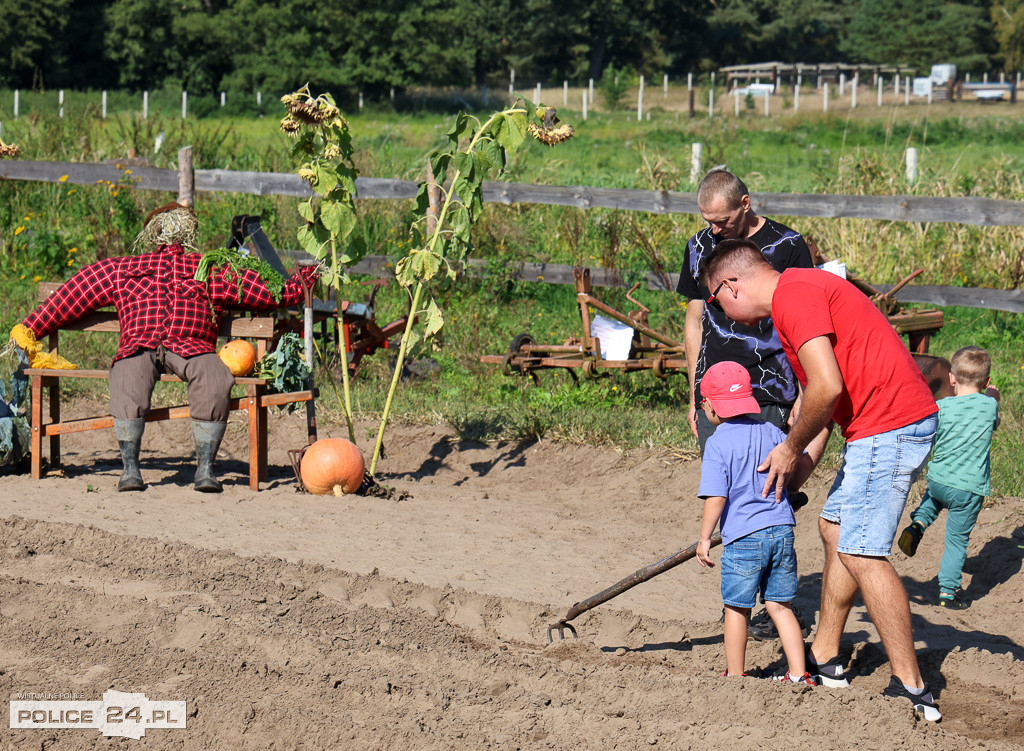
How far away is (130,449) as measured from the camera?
658 centimetres

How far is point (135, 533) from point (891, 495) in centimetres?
387

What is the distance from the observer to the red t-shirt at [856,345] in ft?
11.4

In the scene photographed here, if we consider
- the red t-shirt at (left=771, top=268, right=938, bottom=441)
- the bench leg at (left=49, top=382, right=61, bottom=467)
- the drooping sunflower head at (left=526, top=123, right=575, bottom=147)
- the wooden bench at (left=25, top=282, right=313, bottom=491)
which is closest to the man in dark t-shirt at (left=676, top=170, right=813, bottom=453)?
the red t-shirt at (left=771, top=268, right=938, bottom=441)

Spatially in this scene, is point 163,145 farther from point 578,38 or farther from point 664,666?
point 578,38

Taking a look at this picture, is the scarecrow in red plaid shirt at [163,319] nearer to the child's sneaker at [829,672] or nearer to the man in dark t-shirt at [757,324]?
the man in dark t-shirt at [757,324]

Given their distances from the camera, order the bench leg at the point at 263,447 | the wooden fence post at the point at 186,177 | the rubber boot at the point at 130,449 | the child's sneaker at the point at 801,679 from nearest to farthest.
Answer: the child's sneaker at the point at 801,679, the rubber boot at the point at 130,449, the bench leg at the point at 263,447, the wooden fence post at the point at 186,177

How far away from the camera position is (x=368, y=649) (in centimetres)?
414

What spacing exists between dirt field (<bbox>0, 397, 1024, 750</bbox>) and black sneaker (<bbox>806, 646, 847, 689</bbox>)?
0.16m

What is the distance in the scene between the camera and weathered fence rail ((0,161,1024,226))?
9.71m

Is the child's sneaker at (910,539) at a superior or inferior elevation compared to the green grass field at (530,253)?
inferior

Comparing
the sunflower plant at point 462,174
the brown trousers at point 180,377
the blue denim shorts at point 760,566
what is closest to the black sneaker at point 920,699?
the blue denim shorts at point 760,566

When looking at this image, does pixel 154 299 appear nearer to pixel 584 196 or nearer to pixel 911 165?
pixel 584 196

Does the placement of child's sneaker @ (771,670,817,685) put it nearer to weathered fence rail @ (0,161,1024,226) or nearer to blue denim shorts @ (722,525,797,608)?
blue denim shorts @ (722,525,797,608)

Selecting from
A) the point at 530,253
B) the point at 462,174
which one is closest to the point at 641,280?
the point at 530,253
